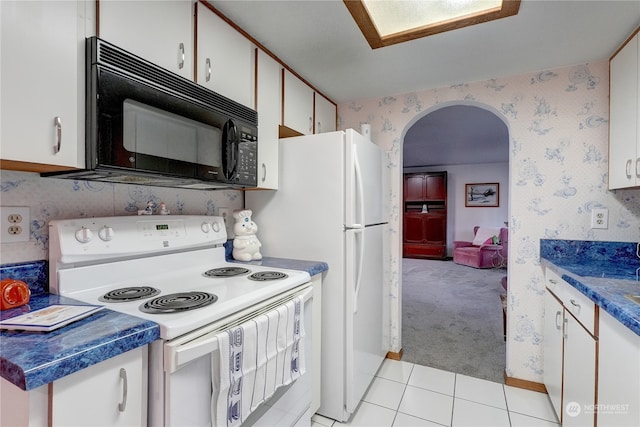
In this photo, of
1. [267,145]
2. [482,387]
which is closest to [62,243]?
[267,145]

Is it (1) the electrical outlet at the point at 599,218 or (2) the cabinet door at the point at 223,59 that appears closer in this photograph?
(2) the cabinet door at the point at 223,59

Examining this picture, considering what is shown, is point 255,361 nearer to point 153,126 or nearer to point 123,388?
point 123,388

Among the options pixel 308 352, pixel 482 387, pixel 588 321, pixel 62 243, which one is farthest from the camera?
pixel 482 387

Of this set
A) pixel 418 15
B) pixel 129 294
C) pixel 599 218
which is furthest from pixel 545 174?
pixel 129 294

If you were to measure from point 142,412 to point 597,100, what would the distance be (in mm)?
2794

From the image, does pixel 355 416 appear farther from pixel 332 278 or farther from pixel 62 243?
pixel 62 243

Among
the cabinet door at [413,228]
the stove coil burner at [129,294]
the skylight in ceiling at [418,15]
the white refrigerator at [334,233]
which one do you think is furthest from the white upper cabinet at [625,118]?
the cabinet door at [413,228]

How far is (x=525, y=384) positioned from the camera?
214 centimetres

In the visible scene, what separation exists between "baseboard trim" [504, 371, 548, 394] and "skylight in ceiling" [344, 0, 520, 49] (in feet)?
7.38

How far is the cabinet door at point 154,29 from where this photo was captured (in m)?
1.08

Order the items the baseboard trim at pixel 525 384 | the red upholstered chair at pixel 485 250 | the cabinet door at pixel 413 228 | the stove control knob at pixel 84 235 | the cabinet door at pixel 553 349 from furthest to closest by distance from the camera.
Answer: the cabinet door at pixel 413 228 < the red upholstered chair at pixel 485 250 < the baseboard trim at pixel 525 384 < the cabinet door at pixel 553 349 < the stove control knob at pixel 84 235

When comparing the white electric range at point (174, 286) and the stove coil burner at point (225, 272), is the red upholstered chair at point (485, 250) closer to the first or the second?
the white electric range at point (174, 286)

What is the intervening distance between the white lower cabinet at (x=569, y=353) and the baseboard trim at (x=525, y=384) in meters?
0.10

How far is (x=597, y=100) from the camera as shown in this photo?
1.97 metres
